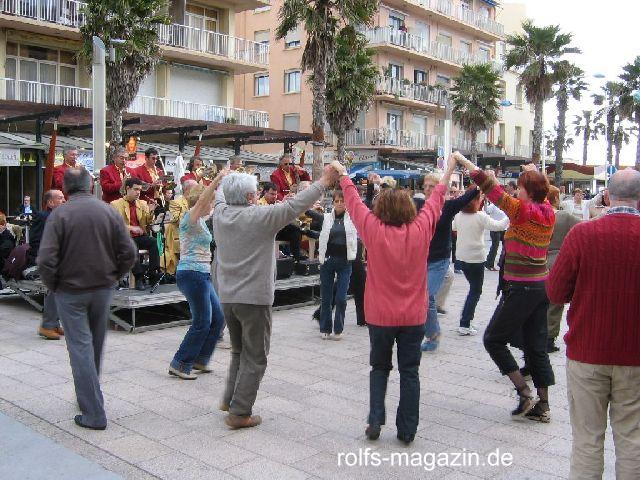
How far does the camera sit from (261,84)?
41.0 metres

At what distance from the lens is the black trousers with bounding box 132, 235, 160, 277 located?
930 cm

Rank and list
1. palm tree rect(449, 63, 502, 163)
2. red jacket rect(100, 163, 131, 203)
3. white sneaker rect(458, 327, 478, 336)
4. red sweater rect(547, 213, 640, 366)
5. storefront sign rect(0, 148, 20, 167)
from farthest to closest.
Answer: palm tree rect(449, 63, 502, 163)
storefront sign rect(0, 148, 20, 167)
red jacket rect(100, 163, 131, 203)
white sneaker rect(458, 327, 478, 336)
red sweater rect(547, 213, 640, 366)

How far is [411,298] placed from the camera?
15.5 feet

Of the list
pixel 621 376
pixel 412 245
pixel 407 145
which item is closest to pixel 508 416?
pixel 412 245

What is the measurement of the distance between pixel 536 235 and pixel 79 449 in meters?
3.66

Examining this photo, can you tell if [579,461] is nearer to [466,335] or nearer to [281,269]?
[466,335]

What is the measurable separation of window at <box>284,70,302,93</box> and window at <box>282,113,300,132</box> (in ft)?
4.43

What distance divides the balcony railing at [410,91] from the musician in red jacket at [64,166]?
28.8 metres

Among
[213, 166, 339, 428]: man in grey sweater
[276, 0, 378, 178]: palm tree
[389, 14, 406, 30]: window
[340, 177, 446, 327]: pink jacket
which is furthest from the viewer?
[389, 14, 406, 30]: window

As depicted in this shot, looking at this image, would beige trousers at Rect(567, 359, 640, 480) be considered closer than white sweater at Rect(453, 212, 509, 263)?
Yes

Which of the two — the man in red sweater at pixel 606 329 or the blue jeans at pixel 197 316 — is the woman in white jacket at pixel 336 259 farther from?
the man in red sweater at pixel 606 329

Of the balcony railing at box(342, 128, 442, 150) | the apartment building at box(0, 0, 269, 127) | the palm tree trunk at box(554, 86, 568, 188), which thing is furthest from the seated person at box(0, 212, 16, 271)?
the palm tree trunk at box(554, 86, 568, 188)

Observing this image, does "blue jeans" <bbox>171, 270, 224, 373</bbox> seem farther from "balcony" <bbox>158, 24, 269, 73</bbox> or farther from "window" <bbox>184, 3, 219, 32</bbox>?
"window" <bbox>184, 3, 219, 32</bbox>

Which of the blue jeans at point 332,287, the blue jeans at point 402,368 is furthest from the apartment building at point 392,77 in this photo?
the blue jeans at point 402,368
